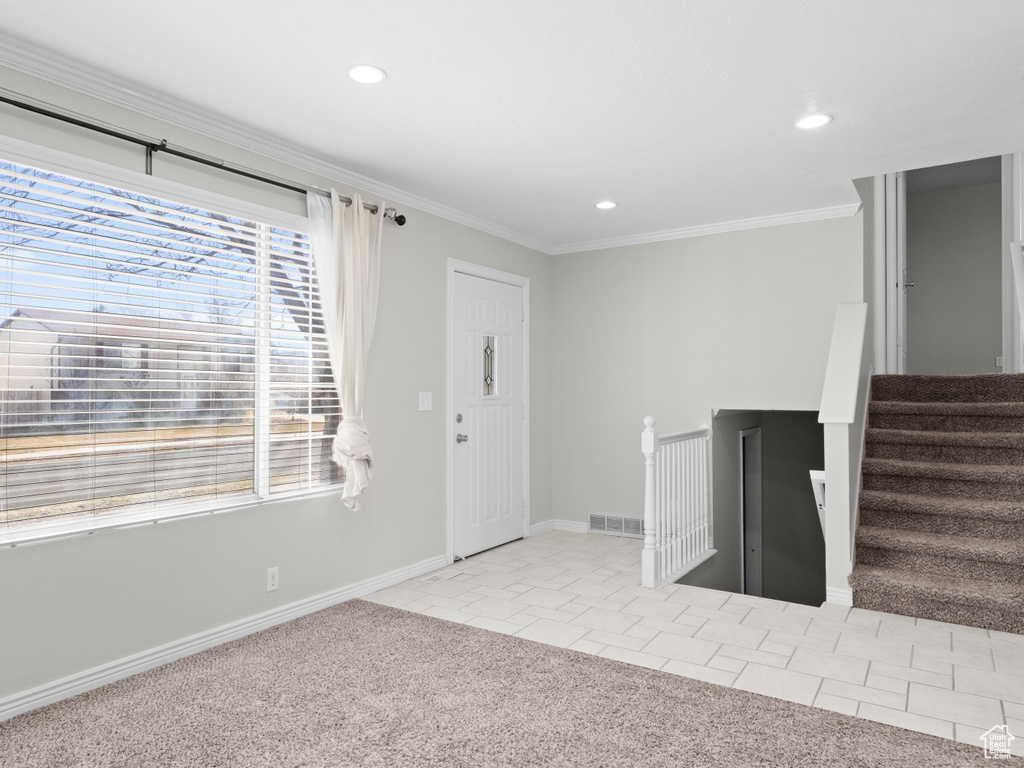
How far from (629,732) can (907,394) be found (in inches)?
154

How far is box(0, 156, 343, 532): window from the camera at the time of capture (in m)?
2.48

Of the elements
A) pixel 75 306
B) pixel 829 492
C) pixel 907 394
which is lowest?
pixel 829 492

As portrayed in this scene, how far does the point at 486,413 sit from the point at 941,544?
9.79 feet

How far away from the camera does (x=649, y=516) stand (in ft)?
13.1

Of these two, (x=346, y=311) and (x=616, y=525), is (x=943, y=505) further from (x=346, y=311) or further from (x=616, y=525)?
(x=346, y=311)

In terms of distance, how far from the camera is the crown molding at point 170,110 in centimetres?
245

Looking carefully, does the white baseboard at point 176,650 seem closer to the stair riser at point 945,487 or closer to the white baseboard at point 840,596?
the white baseboard at point 840,596

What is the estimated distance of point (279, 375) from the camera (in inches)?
134

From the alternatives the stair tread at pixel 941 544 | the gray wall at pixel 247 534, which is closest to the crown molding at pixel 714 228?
the gray wall at pixel 247 534

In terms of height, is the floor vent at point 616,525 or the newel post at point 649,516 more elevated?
the newel post at point 649,516

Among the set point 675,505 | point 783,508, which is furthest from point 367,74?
point 783,508

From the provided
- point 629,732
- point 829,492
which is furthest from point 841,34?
point 629,732

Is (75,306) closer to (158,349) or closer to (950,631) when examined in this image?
(158,349)

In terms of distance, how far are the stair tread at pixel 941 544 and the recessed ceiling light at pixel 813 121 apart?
90.8 inches
